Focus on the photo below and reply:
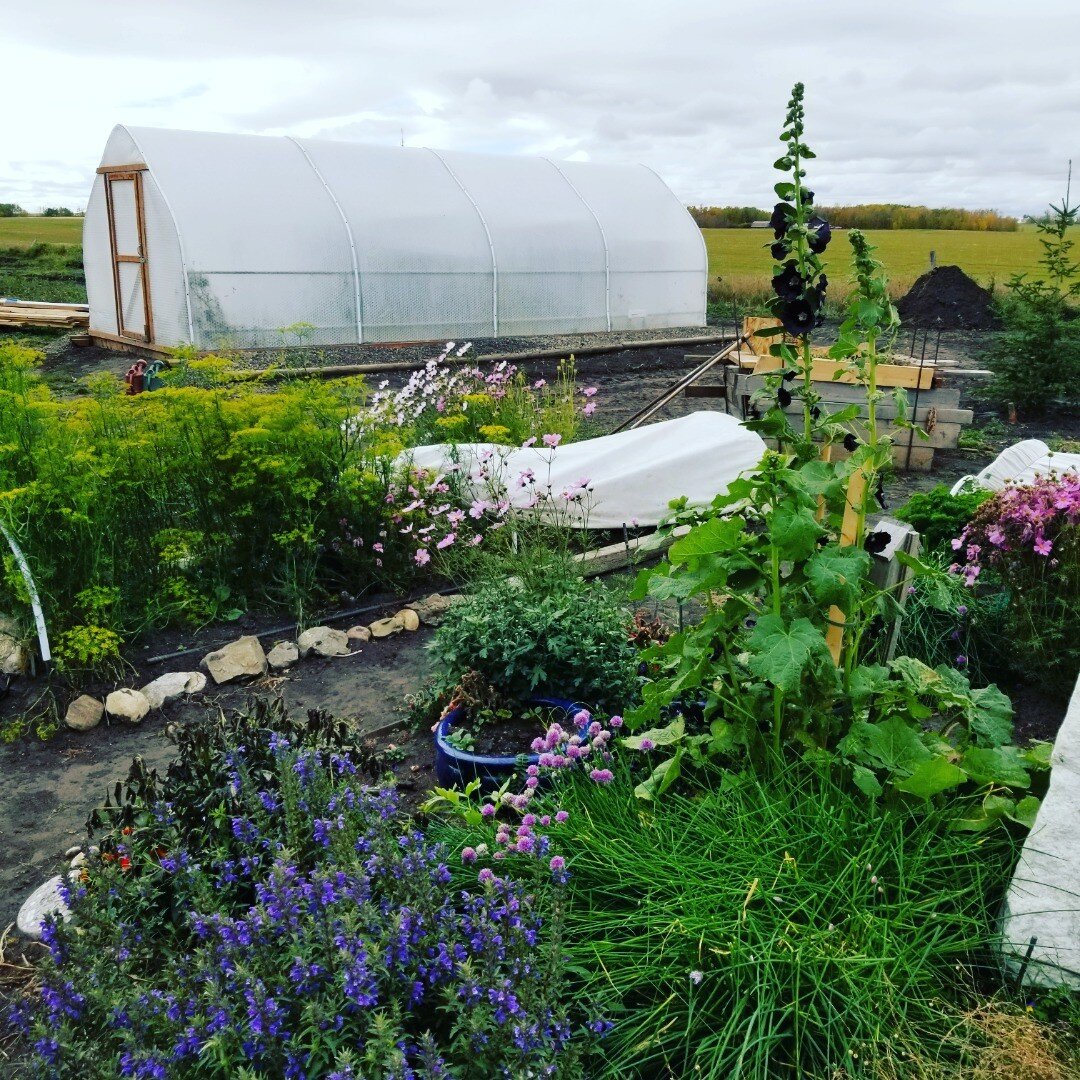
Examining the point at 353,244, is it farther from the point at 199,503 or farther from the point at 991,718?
the point at 991,718

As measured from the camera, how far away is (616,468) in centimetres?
593

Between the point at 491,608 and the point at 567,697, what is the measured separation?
48 centimetres

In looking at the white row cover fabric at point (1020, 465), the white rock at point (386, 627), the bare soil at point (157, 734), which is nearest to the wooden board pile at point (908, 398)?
the white row cover fabric at point (1020, 465)

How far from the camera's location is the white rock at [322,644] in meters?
4.92

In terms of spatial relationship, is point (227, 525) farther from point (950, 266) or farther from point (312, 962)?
point (950, 266)

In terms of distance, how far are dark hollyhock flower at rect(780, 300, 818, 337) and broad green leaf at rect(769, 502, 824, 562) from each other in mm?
548

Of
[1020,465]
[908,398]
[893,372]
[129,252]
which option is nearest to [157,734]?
[1020,465]

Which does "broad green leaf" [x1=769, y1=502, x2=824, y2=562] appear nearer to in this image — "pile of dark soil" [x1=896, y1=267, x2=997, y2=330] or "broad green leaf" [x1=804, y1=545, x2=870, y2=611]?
"broad green leaf" [x1=804, y1=545, x2=870, y2=611]

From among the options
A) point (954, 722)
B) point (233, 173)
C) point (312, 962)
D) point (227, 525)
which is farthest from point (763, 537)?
point (233, 173)

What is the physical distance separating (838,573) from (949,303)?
778 inches

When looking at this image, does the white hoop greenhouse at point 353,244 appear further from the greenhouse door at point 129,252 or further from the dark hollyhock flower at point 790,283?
the dark hollyhock flower at point 790,283

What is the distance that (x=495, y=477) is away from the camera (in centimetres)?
538

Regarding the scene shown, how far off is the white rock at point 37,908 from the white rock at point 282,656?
1.72 metres

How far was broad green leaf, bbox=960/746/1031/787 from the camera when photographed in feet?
8.46
